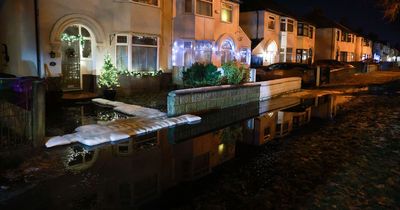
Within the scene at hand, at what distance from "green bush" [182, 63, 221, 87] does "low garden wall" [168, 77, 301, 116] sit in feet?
3.44

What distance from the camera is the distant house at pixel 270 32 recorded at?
3350 centimetres

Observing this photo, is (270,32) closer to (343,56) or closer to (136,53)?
(136,53)

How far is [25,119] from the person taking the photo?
8.21 metres

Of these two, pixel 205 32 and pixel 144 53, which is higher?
pixel 205 32

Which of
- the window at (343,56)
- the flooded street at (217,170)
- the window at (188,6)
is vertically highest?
the window at (188,6)

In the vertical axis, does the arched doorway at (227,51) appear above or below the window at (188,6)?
below

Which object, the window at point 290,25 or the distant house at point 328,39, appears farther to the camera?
the distant house at point 328,39

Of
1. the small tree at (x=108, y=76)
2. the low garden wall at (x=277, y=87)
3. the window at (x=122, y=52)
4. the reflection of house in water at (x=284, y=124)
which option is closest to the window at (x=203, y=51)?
the low garden wall at (x=277, y=87)

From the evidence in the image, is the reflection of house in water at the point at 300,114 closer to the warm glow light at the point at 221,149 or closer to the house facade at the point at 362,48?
the warm glow light at the point at 221,149

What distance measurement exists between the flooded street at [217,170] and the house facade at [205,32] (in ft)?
36.3

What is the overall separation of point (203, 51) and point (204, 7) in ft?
9.53

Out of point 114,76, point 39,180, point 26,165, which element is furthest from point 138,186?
point 114,76

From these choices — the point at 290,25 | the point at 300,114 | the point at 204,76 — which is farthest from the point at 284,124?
the point at 290,25

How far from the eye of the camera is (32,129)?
26.6ft
